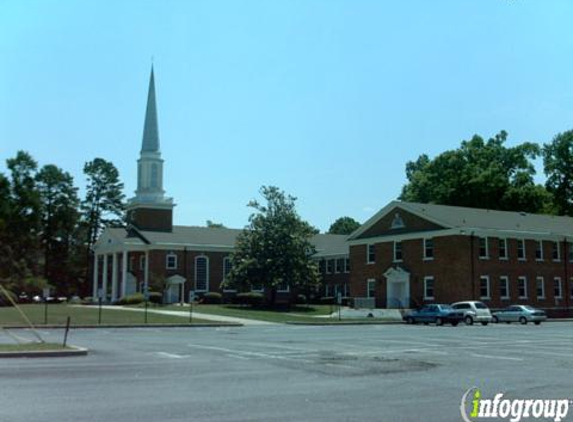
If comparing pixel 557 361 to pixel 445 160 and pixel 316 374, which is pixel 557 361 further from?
pixel 445 160

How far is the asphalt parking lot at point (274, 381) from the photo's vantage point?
34.2ft

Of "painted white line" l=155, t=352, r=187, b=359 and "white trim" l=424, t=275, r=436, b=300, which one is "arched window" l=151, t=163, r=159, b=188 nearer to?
"white trim" l=424, t=275, r=436, b=300

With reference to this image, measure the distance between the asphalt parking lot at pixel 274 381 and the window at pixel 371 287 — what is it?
122ft

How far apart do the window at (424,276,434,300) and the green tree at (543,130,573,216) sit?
3930 cm

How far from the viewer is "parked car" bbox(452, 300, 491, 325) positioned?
1758 inches

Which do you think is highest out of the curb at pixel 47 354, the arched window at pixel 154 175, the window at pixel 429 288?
the arched window at pixel 154 175

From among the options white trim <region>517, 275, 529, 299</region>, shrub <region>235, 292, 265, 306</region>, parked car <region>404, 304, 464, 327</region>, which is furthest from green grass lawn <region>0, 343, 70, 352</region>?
white trim <region>517, 275, 529, 299</region>

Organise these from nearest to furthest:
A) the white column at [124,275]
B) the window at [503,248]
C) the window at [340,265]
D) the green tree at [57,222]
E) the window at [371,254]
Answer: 1. the window at [503,248]
2. the window at [371,254]
3. the white column at [124,275]
4. the window at [340,265]
5. the green tree at [57,222]

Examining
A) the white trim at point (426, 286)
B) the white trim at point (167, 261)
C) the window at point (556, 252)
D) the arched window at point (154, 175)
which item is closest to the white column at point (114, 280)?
the white trim at point (167, 261)

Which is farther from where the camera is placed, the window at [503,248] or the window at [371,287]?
the window at [371,287]

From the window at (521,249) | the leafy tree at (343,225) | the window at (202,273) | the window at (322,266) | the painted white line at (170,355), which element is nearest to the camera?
the painted white line at (170,355)

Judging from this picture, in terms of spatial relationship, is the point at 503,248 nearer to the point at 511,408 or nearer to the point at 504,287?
the point at 504,287

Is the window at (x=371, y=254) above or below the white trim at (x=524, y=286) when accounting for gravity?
above

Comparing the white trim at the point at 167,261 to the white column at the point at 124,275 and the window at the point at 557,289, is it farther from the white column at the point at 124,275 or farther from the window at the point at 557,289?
the window at the point at 557,289
